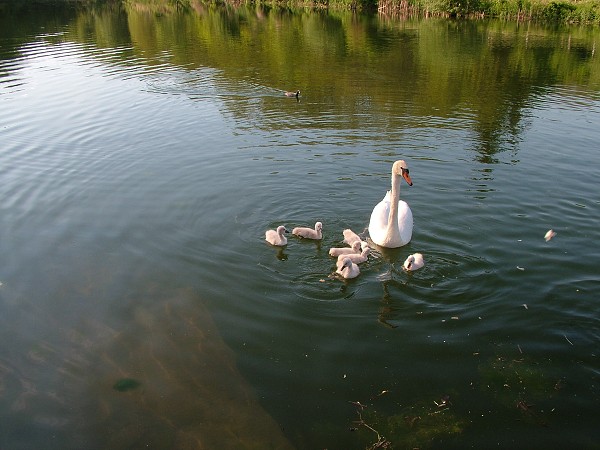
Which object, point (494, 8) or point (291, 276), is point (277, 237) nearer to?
point (291, 276)

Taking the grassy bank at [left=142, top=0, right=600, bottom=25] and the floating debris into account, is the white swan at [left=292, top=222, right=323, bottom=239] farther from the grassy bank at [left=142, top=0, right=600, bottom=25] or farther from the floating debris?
the grassy bank at [left=142, top=0, right=600, bottom=25]

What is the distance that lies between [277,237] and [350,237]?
5.01ft

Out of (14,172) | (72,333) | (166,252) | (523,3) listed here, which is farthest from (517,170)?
(523,3)

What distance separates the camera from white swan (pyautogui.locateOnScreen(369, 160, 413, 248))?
10477mm

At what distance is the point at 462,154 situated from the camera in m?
16.3

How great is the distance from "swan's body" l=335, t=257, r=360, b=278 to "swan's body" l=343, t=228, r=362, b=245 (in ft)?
3.56

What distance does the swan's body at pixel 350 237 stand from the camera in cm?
1079

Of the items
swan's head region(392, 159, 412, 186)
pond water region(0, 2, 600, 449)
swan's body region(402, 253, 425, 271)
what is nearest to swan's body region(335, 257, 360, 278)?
pond water region(0, 2, 600, 449)

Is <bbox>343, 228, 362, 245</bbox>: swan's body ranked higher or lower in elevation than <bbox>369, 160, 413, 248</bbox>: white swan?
lower

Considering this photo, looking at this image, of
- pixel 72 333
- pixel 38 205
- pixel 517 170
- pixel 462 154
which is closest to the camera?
pixel 72 333

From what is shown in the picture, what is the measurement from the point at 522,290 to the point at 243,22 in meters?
51.7

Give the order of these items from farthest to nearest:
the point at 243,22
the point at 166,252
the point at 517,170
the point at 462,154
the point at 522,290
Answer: the point at 243,22 → the point at 462,154 → the point at 517,170 → the point at 166,252 → the point at 522,290

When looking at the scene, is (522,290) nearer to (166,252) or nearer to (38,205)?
(166,252)

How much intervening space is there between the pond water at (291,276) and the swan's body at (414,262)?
16 centimetres
